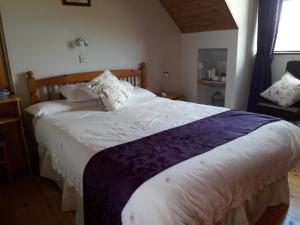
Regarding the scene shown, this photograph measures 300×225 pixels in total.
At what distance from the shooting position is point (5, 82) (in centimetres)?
267

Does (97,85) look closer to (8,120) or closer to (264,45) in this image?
(8,120)

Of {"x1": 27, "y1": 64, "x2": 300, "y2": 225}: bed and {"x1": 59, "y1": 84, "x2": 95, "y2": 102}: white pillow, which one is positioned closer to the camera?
{"x1": 27, "y1": 64, "x2": 300, "y2": 225}: bed

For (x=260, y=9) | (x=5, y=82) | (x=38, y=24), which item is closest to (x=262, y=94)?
(x=260, y=9)

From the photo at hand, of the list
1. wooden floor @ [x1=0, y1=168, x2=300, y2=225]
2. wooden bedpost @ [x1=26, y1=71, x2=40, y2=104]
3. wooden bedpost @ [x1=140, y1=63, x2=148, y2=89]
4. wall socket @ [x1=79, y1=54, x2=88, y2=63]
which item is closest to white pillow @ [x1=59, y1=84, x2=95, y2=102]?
wooden bedpost @ [x1=26, y1=71, x2=40, y2=104]

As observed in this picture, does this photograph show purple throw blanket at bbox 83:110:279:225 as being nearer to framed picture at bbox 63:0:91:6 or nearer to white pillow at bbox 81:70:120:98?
white pillow at bbox 81:70:120:98

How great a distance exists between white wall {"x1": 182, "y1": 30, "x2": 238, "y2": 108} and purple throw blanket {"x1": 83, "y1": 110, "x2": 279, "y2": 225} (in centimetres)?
167

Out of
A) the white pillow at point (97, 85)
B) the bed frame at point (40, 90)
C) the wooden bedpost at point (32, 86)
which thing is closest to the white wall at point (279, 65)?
the white pillow at point (97, 85)

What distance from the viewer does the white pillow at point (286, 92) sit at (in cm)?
301

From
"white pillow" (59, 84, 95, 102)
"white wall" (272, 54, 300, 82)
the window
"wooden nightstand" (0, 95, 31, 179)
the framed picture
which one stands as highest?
the framed picture

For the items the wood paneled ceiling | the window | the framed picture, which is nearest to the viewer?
the framed picture

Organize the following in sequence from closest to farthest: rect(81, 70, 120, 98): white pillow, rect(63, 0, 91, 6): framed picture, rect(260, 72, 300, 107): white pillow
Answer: rect(81, 70, 120, 98): white pillow, rect(63, 0, 91, 6): framed picture, rect(260, 72, 300, 107): white pillow

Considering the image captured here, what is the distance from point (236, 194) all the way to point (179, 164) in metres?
0.39

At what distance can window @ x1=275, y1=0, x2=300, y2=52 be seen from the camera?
3385mm

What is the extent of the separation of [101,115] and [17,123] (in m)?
1.03
